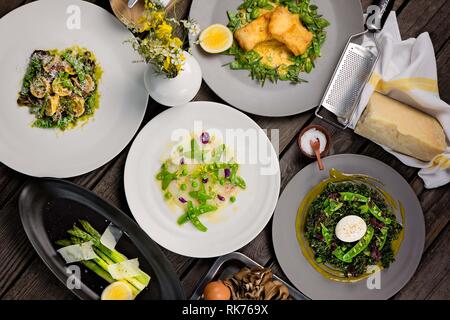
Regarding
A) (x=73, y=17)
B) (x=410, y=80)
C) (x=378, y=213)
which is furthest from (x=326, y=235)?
(x=73, y=17)

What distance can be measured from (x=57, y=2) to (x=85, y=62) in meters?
0.28

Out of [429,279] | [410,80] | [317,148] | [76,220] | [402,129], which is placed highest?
[410,80]

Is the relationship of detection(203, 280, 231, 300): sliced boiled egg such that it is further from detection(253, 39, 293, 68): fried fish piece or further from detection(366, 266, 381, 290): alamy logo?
detection(253, 39, 293, 68): fried fish piece

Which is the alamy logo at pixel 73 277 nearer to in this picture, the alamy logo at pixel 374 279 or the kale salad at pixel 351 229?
the kale salad at pixel 351 229

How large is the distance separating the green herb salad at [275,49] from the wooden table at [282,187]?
19 cm

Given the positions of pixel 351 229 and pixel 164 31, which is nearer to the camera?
pixel 164 31

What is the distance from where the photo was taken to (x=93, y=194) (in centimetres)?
214

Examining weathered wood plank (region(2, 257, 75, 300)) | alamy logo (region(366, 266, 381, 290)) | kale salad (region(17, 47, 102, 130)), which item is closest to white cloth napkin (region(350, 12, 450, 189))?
alamy logo (region(366, 266, 381, 290))

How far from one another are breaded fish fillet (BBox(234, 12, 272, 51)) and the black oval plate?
909 millimetres

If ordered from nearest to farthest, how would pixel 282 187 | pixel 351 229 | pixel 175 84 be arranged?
pixel 175 84 < pixel 351 229 < pixel 282 187

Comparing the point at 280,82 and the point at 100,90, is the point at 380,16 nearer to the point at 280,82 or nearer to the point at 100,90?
the point at 280,82

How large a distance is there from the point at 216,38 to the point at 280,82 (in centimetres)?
34

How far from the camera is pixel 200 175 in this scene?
7.34 ft
